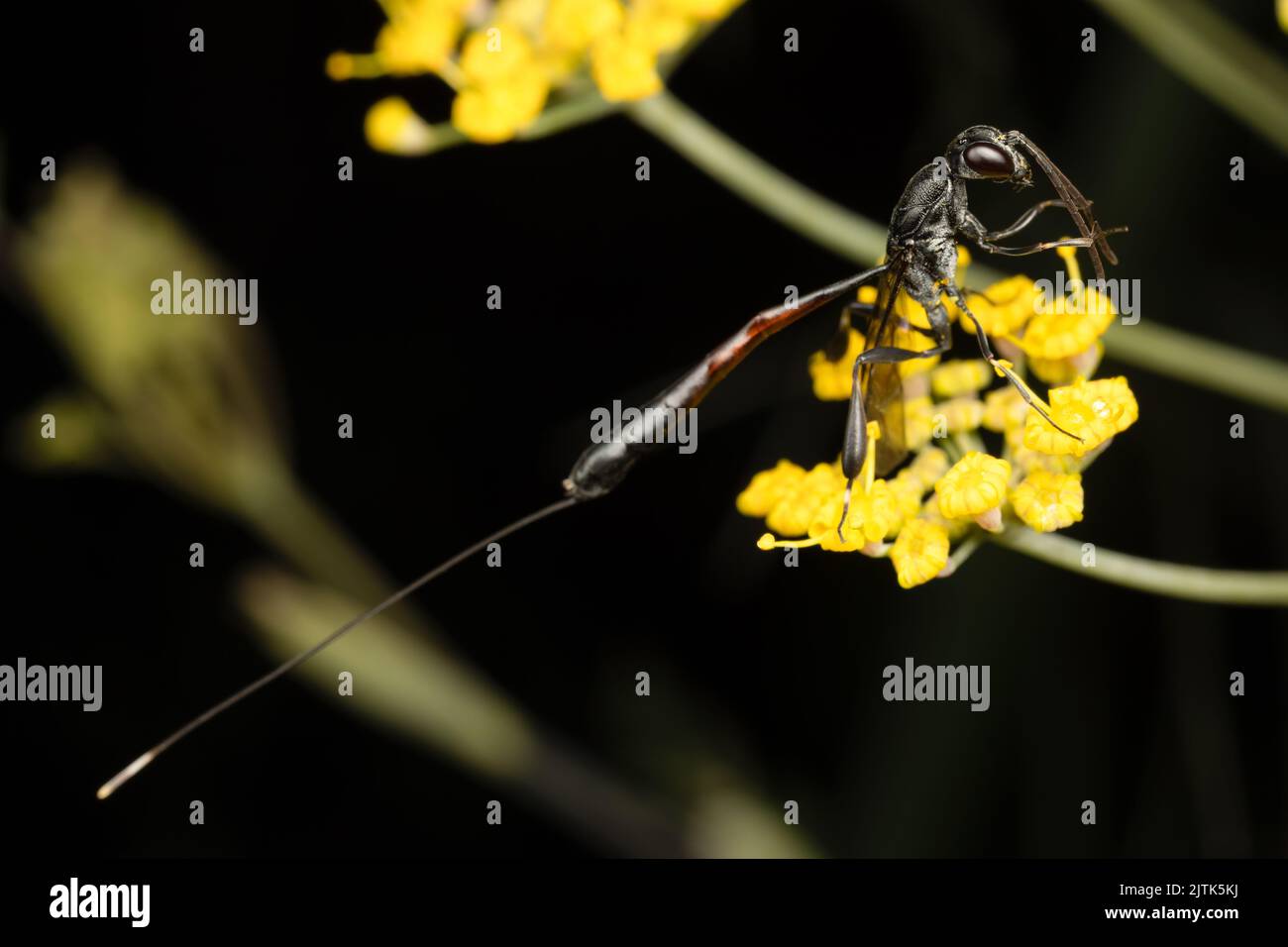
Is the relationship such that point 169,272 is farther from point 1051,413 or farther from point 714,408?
point 1051,413

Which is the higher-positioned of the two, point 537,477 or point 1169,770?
point 537,477

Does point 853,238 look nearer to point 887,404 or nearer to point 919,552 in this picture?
point 887,404

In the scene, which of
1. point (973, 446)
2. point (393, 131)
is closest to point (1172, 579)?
point (973, 446)

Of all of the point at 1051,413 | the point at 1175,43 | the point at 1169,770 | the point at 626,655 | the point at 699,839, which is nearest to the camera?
the point at 1051,413

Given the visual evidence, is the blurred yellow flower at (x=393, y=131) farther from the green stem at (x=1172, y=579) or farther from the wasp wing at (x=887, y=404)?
the green stem at (x=1172, y=579)

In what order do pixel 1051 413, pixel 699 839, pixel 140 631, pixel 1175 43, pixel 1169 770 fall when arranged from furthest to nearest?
pixel 140 631 < pixel 699 839 < pixel 1169 770 < pixel 1175 43 < pixel 1051 413

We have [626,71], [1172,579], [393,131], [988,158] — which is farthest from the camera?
[393,131]

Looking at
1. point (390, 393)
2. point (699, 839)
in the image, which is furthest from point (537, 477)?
point (699, 839)

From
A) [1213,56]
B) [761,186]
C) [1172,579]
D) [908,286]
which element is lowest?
[1172,579]
